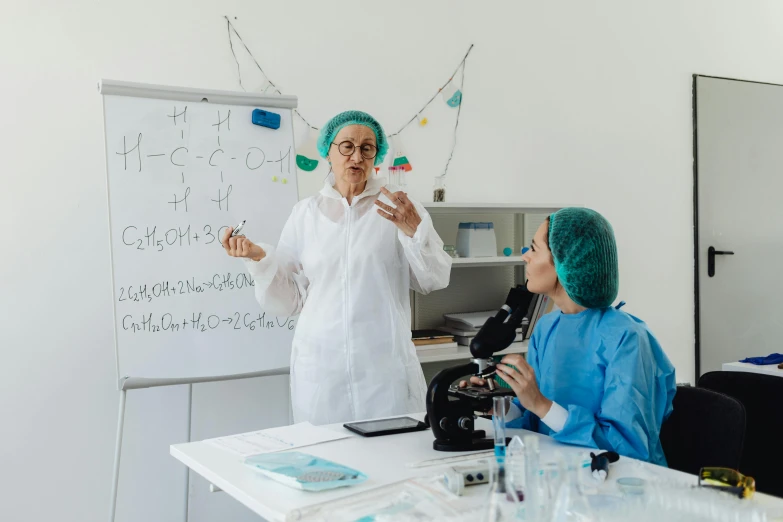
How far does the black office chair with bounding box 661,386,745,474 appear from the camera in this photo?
1.66m

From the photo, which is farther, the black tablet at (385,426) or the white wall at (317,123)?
the white wall at (317,123)

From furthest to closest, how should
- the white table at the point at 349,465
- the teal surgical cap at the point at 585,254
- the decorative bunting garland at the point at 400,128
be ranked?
the decorative bunting garland at the point at 400,128 < the teal surgical cap at the point at 585,254 < the white table at the point at 349,465

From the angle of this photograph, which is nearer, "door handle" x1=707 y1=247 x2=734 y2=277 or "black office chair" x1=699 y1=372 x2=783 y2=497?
"black office chair" x1=699 y1=372 x2=783 y2=497

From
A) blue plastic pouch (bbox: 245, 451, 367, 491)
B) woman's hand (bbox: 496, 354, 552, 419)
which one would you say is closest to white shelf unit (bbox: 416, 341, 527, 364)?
woman's hand (bbox: 496, 354, 552, 419)

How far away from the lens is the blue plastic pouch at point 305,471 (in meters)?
1.36

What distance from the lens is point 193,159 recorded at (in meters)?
2.66

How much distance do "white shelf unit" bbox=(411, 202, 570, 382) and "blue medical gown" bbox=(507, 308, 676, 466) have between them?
1.44 m

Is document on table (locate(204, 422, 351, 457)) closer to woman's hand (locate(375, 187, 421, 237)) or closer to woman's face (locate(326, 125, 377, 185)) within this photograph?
woman's hand (locate(375, 187, 421, 237))

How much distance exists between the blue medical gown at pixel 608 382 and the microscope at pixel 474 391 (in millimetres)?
177

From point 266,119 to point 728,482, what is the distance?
6.90ft

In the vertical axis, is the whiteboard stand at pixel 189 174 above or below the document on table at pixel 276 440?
above

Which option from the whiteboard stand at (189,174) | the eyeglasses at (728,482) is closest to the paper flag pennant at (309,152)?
the whiteboard stand at (189,174)

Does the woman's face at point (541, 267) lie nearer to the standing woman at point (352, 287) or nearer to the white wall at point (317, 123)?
the standing woman at point (352, 287)

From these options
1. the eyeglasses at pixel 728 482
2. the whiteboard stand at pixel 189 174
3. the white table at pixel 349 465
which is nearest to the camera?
the eyeglasses at pixel 728 482
